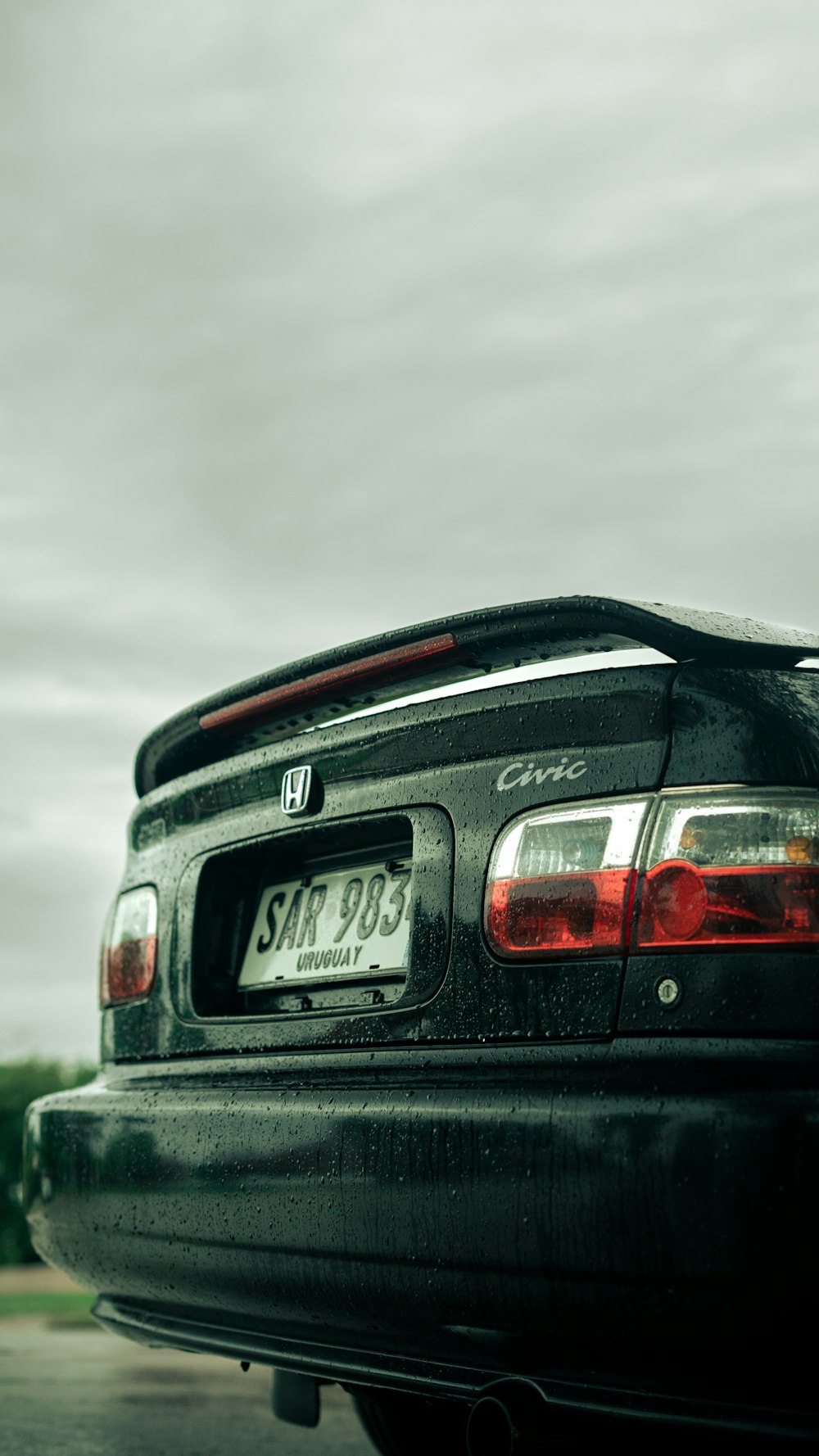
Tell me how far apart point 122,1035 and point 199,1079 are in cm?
44

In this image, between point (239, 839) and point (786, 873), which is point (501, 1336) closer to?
point (786, 873)

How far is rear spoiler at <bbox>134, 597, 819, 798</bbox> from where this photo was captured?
2.09 m

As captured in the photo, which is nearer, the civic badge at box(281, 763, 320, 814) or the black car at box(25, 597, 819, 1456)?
the black car at box(25, 597, 819, 1456)

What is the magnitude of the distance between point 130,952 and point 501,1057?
125 cm

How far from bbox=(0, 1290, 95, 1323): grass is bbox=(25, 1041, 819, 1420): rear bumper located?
630 centimetres

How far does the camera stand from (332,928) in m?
2.58

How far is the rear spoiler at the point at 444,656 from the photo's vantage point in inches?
82.2

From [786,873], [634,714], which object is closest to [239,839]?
[634,714]

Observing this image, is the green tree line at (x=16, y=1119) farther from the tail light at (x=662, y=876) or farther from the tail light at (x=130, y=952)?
the tail light at (x=662, y=876)

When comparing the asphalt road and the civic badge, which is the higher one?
the civic badge

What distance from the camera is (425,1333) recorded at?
204 cm

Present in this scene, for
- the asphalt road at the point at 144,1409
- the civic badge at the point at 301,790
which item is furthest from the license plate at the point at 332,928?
the asphalt road at the point at 144,1409

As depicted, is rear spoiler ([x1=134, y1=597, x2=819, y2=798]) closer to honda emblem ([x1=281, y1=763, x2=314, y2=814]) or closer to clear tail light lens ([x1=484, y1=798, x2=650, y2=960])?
honda emblem ([x1=281, y1=763, x2=314, y2=814])

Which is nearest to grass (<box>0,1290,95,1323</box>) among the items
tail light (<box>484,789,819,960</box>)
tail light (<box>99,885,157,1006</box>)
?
tail light (<box>99,885,157,1006</box>)
